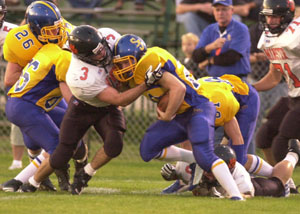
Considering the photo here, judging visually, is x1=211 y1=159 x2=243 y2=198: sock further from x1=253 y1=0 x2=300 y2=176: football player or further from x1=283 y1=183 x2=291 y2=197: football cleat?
x1=253 y1=0 x2=300 y2=176: football player

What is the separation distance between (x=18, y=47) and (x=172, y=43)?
19.5ft

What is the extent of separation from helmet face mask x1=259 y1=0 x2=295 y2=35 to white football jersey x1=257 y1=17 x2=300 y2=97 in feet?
0.15

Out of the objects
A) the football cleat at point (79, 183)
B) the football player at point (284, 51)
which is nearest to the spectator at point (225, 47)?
the football player at point (284, 51)

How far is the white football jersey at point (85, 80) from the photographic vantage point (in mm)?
6359

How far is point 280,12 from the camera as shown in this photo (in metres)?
7.53

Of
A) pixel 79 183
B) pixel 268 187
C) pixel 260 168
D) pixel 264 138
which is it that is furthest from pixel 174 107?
pixel 264 138

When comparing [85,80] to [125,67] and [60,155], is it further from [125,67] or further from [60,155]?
[60,155]

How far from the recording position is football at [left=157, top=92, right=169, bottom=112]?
6602 millimetres

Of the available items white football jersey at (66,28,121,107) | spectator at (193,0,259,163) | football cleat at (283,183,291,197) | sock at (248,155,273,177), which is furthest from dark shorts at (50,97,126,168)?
spectator at (193,0,259,163)

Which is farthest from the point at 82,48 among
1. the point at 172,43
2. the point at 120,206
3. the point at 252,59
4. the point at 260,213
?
the point at 172,43

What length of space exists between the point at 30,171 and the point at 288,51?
2.71m

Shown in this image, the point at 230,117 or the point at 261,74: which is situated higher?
the point at 230,117

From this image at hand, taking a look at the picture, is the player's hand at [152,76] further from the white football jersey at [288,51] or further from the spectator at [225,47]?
the spectator at [225,47]

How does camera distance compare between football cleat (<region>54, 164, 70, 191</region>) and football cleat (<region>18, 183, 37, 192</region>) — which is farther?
football cleat (<region>54, 164, 70, 191</region>)
